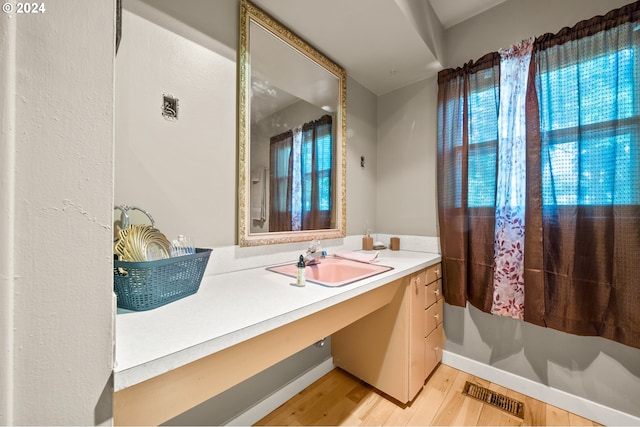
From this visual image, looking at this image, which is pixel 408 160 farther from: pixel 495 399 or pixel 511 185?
pixel 495 399

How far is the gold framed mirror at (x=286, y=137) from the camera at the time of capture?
A: 1357mm

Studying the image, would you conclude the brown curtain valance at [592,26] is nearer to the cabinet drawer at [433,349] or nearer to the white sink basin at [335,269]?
the white sink basin at [335,269]

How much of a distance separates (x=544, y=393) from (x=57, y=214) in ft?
8.01

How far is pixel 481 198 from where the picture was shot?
1741 millimetres

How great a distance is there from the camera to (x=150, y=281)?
0.76 metres

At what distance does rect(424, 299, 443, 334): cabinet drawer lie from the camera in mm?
1708

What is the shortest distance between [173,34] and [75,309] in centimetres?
122

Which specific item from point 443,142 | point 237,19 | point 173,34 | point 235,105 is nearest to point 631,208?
point 443,142

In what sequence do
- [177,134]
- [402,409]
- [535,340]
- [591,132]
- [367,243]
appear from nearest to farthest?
[177,134] < [591,132] < [402,409] < [535,340] < [367,243]

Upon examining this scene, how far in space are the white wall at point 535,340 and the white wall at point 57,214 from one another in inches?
84.0

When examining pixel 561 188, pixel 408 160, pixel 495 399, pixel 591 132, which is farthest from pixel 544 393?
pixel 408 160

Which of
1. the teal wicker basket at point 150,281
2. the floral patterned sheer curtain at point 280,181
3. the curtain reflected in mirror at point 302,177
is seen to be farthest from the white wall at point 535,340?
the teal wicker basket at point 150,281

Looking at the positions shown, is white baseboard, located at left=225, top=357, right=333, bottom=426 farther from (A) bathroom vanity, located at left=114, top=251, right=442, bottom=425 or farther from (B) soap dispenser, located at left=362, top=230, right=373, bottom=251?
(B) soap dispenser, located at left=362, top=230, right=373, bottom=251

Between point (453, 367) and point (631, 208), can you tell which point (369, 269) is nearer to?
point (453, 367)
